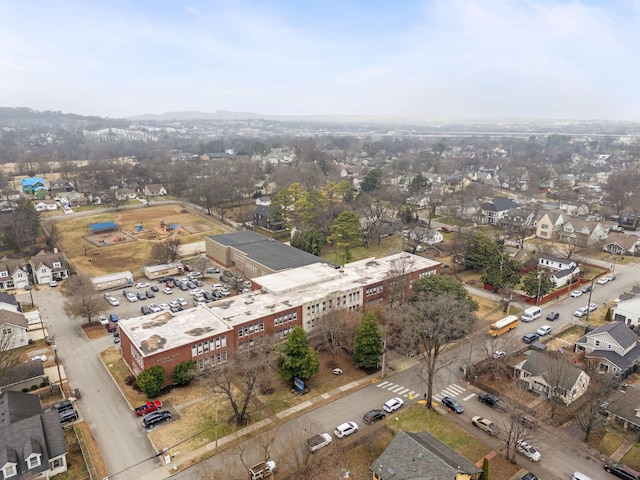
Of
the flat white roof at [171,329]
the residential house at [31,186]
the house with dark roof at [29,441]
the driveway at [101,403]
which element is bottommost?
the driveway at [101,403]

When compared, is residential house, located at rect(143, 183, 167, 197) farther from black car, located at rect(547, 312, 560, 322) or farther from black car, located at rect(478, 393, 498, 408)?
black car, located at rect(478, 393, 498, 408)

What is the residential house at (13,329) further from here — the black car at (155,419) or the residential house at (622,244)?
the residential house at (622,244)

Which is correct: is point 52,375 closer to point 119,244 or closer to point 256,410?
point 256,410

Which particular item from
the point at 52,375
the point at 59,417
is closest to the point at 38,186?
the point at 52,375

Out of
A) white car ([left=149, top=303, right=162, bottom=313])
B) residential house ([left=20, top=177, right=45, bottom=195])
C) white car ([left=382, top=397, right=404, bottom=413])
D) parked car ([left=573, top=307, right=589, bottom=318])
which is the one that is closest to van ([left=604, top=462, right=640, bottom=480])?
white car ([left=382, top=397, right=404, bottom=413])

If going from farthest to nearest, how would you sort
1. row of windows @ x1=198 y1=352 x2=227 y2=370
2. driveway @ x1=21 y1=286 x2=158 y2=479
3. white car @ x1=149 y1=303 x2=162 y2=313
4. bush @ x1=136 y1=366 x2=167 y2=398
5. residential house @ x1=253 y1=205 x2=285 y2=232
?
residential house @ x1=253 y1=205 x2=285 y2=232
white car @ x1=149 y1=303 x2=162 y2=313
row of windows @ x1=198 y1=352 x2=227 y2=370
bush @ x1=136 y1=366 x2=167 y2=398
driveway @ x1=21 y1=286 x2=158 y2=479

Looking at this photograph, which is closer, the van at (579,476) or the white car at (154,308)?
the van at (579,476)

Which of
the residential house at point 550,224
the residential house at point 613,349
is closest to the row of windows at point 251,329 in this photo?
the residential house at point 613,349
